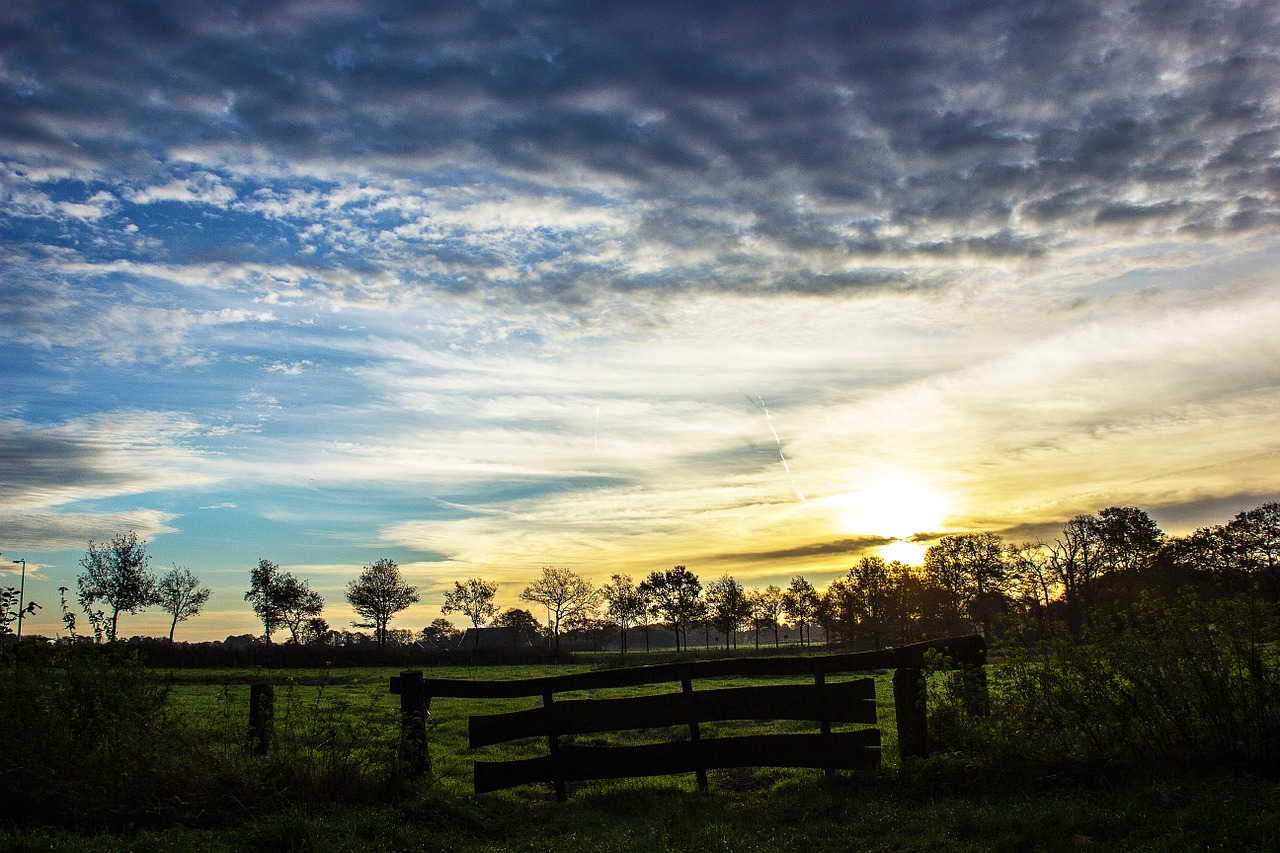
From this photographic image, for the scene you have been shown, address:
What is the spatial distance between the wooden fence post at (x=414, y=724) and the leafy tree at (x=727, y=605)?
87344 mm

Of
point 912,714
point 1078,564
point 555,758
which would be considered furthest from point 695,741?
point 1078,564

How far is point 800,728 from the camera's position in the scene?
15883mm

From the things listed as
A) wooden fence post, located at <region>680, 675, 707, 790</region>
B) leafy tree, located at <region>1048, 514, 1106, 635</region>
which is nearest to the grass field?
wooden fence post, located at <region>680, 675, 707, 790</region>

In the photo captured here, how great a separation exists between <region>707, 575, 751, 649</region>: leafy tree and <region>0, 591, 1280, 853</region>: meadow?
87.8 m

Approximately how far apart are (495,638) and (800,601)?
67.4 m

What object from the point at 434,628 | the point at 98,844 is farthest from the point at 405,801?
the point at 434,628

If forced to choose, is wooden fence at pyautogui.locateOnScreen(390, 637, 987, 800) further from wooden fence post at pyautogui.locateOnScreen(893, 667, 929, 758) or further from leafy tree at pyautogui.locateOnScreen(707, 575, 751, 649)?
leafy tree at pyautogui.locateOnScreen(707, 575, 751, 649)

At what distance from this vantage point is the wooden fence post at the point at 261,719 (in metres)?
9.81

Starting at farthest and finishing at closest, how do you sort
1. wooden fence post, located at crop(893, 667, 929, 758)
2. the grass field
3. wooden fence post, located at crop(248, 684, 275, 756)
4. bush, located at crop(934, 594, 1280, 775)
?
wooden fence post, located at crop(248, 684, 275, 756) → wooden fence post, located at crop(893, 667, 929, 758) → bush, located at crop(934, 594, 1280, 775) → the grass field

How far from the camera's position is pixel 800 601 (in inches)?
3868

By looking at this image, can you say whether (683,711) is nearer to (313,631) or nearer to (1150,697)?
(1150,697)

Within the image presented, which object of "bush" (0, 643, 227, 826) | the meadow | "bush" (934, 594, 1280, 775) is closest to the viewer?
the meadow

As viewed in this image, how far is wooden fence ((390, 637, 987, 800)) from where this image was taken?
982cm

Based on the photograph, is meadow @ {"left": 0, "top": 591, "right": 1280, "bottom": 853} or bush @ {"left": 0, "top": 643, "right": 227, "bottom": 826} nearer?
meadow @ {"left": 0, "top": 591, "right": 1280, "bottom": 853}
